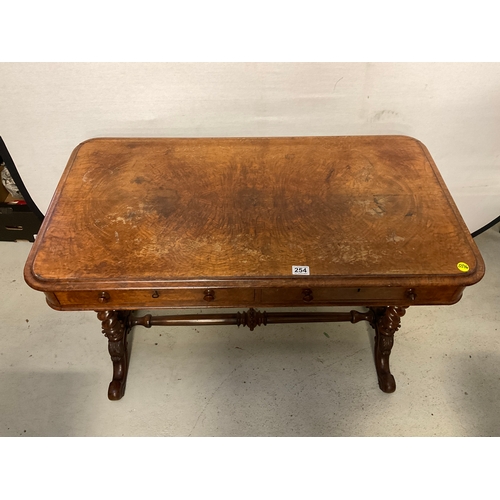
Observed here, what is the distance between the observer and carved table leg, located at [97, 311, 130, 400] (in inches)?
67.2

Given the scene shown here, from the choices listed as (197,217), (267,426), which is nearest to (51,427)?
(267,426)

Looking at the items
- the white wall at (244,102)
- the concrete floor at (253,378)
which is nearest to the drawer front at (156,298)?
the concrete floor at (253,378)

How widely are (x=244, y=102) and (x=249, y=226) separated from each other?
66 cm

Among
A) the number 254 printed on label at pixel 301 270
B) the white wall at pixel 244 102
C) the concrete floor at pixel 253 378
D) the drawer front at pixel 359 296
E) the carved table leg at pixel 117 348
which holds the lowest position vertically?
the concrete floor at pixel 253 378

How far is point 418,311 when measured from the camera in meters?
2.16

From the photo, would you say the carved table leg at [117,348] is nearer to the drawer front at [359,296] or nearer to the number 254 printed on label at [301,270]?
the drawer front at [359,296]

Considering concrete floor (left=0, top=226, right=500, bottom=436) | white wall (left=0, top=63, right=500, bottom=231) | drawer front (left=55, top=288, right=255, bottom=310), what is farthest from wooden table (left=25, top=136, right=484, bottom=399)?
concrete floor (left=0, top=226, right=500, bottom=436)

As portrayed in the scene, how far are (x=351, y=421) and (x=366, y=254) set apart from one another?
0.86 meters

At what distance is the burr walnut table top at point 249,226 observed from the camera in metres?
1.27

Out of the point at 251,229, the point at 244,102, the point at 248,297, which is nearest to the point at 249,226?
the point at 251,229

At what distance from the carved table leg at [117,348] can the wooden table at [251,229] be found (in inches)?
0.4

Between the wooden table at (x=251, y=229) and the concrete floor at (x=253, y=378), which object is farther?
the concrete floor at (x=253, y=378)

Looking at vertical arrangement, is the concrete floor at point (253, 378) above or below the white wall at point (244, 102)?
below

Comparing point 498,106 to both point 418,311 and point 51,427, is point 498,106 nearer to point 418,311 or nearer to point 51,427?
point 418,311
